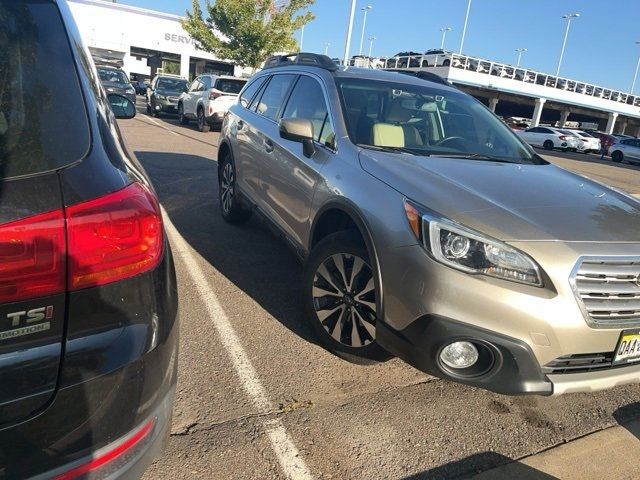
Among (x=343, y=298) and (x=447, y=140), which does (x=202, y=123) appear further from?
(x=343, y=298)

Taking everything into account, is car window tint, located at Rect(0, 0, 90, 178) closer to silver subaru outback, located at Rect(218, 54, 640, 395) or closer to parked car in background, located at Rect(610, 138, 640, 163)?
silver subaru outback, located at Rect(218, 54, 640, 395)

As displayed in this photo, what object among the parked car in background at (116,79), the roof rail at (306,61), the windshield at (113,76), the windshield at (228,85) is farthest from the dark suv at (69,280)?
the windshield at (113,76)

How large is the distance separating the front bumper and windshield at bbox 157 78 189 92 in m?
19.9

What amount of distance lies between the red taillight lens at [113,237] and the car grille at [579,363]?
175cm

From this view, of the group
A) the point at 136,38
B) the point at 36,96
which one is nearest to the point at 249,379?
the point at 36,96

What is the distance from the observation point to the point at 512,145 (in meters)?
3.99

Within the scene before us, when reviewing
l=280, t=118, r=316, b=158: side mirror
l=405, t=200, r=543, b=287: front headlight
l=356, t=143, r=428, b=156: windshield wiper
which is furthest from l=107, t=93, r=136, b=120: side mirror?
l=405, t=200, r=543, b=287: front headlight

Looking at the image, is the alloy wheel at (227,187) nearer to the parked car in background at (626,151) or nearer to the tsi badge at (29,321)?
the tsi badge at (29,321)

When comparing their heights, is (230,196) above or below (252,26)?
below

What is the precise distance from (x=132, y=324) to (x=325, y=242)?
177 centimetres

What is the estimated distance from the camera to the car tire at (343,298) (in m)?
2.90

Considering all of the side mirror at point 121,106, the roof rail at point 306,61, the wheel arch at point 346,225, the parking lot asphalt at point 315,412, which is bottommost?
the parking lot asphalt at point 315,412

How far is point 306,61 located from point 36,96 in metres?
3.27

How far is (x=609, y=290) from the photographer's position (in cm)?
236
